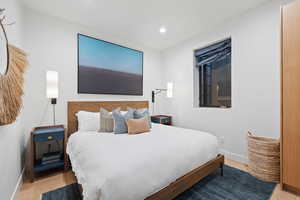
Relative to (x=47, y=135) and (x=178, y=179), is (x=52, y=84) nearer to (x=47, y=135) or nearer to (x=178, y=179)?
(x=47, y=135)

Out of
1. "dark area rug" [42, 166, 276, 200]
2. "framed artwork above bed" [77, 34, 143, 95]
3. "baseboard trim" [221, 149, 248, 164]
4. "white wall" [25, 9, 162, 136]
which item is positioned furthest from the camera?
"framed artwork above bed" [77, 34, 143, 95]

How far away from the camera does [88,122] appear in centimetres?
243

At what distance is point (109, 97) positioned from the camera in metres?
3.22

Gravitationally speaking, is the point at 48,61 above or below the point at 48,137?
above

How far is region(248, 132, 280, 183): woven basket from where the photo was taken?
76.6 inches

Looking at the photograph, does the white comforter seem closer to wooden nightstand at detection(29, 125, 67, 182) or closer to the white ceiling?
wooden nightstand at detection(29, 125, 67, 182)

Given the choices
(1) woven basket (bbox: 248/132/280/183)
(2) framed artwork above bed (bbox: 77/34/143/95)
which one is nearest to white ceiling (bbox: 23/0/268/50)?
(2) framed artwork above bed (bbox: 77/34/143/95)

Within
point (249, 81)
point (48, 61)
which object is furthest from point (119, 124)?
point (249, 81)

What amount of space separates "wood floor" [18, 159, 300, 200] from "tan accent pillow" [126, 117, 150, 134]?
1103 mm

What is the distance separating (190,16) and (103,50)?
75.1 inches

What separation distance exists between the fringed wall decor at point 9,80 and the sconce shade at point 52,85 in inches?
32.9

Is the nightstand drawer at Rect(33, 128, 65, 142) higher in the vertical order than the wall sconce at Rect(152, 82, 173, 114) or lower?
lower

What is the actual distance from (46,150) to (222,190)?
2832 millimetres

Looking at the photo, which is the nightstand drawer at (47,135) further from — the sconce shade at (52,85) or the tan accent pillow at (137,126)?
the tan accent pillow at (137,126)
